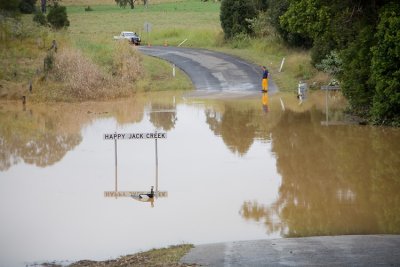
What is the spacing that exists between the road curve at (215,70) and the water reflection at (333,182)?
49.5ft

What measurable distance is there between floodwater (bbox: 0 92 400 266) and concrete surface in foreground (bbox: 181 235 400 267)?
1307mm

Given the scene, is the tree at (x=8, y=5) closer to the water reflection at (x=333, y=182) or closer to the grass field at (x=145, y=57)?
the grass field at (x=145, y=57)

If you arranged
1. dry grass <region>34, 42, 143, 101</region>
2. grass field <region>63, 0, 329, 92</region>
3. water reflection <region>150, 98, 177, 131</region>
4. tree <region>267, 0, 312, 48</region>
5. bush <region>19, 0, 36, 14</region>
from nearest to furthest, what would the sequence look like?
water reflection <region>150, 98, 177, 131</region>, dry grass <region>34, 42, 143, 101</region>, grass field <region>63, 0, 329, 92</region>, tree <region>267, 0, 312, 48</region>, bush <region>19, 0, 36, 14</region>

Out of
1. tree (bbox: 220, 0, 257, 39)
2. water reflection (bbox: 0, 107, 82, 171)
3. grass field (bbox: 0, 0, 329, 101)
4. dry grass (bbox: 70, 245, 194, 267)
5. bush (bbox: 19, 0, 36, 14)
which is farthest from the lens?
bush (bbox: 19, 0, 36, 14)

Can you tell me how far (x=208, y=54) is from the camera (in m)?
61.8

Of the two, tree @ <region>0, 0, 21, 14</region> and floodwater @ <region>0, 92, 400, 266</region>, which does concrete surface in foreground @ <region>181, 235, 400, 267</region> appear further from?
tree @ <region>0, 0, 21, 14</region>

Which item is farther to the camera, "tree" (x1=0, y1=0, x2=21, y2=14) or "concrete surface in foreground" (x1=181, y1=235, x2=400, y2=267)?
"tree" (x1=0, y1=0, x2=21, y2=14)

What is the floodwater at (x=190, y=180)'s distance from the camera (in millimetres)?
18562

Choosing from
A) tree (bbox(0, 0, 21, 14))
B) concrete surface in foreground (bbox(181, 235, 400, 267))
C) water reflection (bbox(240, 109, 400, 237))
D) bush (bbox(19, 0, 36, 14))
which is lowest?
concrete surface in foreground (bbox(181, 235, 400, 267))

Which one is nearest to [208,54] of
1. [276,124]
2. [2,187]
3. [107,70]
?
[107,70]

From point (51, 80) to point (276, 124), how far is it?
16586 millimetres

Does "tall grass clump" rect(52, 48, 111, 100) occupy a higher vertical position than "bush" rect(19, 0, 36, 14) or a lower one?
lower

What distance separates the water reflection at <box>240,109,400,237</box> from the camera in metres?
19.1

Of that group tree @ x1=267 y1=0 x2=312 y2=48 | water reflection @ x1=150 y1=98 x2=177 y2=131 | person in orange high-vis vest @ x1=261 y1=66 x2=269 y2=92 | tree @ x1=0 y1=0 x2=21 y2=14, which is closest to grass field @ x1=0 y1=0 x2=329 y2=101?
tree @ x1=267 y1=0 x2=312 y2=48
